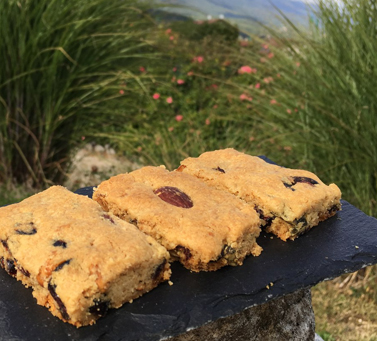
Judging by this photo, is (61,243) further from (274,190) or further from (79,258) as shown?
(274,190)

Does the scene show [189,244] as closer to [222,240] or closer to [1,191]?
[222,240]

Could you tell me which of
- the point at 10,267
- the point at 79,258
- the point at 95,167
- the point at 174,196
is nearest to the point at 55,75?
the point at 95,167

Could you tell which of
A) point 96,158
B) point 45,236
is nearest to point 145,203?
point 45,236

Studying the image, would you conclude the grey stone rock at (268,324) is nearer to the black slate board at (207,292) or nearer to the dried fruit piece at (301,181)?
the black slate board at (207,292)

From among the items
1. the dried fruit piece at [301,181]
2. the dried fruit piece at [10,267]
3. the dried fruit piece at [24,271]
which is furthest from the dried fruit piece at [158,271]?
the dried fruit piece at [301,181]

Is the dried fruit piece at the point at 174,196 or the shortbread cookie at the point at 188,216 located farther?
the dried fruit piece at the point at 174,196

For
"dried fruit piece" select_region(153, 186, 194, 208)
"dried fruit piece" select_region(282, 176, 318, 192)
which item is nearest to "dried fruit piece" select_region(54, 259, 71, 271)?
"dried fruit piece" select_region(153, 186, 194, 208)
